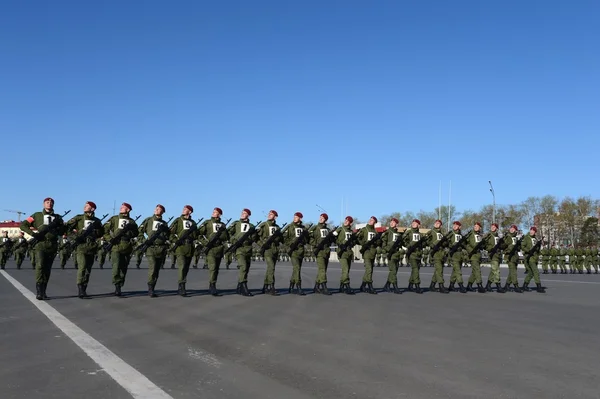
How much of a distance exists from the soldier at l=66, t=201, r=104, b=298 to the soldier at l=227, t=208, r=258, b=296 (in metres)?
3.37

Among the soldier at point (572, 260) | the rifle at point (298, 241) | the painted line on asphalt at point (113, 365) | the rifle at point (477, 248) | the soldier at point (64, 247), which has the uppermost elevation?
the soldier at point (572, 260)

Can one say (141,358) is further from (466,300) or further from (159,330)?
(466,300)

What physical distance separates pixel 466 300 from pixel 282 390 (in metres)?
11.5

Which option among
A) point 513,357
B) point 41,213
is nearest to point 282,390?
point 513,357

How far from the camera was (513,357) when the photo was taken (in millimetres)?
7520

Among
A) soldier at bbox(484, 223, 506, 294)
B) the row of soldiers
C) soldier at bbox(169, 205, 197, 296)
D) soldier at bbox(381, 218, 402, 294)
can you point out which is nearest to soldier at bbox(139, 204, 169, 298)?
the row of soldiers

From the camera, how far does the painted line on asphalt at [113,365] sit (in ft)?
17.9

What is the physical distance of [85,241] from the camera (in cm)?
1473

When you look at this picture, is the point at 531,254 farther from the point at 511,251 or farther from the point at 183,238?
the point at 183,238

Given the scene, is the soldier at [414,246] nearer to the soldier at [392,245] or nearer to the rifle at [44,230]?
the soldier at [392,245]

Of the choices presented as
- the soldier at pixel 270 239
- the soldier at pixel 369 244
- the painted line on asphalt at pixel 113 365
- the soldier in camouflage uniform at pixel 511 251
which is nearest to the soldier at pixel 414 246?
the soldier at pixel 369 244

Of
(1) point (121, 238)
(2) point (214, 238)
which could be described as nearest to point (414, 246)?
(2) point (214, 238)

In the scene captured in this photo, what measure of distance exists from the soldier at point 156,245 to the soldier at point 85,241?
1268 mm

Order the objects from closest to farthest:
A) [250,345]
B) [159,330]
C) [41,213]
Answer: [250,345] < [159,330] < [41,213]
